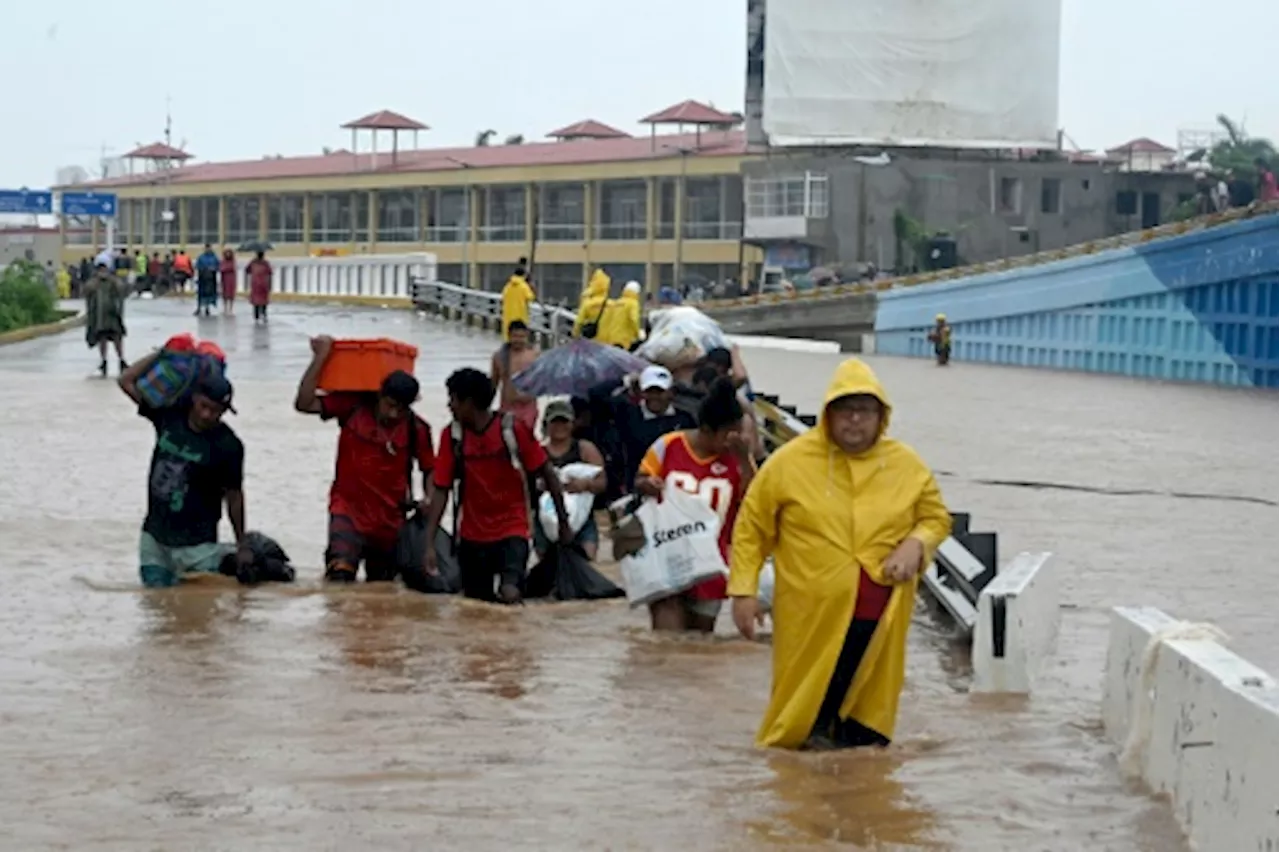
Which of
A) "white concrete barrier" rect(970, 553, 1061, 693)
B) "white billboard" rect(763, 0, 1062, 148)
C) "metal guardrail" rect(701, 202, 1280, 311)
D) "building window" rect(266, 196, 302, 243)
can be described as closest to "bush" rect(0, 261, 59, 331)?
"metal guardrail" rect(701, 202, 1280, 311)

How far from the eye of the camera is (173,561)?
11922 mm

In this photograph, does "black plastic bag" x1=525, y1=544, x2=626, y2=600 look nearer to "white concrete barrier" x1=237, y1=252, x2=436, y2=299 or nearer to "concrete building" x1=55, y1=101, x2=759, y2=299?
"white concrete barrier" x1=237, y1=252, x2=436, y2=299

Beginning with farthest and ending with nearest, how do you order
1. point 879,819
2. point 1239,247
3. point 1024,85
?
point 1024,85 → point 1239,247 → point 879,819

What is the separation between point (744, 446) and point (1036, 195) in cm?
6042

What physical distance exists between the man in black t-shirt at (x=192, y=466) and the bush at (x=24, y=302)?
94.5 ft

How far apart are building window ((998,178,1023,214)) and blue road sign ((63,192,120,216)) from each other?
26.3 metres

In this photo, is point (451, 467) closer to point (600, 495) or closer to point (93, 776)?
point (600, 495)

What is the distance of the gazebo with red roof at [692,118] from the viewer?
75250 millimetres

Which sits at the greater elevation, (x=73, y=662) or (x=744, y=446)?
(x=744, y=446)

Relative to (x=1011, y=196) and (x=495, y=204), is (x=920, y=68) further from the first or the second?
(x=495, y=204)

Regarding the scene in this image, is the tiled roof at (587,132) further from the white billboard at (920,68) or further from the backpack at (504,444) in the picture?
the backpack at (504,444)

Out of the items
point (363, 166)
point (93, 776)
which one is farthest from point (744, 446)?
point (363, 166)

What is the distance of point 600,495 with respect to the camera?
529 inches

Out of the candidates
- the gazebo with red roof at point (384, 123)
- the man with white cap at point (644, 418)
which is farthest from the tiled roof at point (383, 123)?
the man with white cap at point (644, 418)
